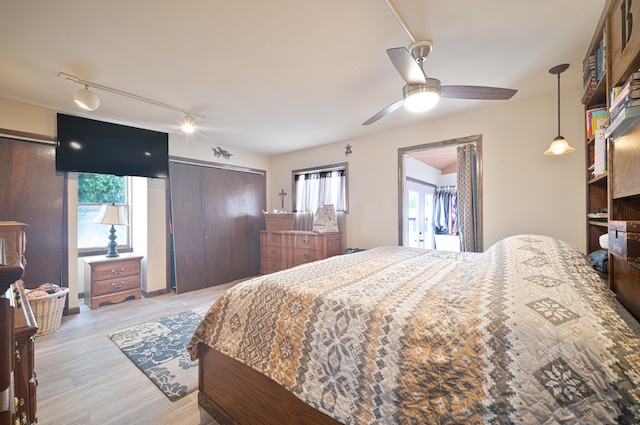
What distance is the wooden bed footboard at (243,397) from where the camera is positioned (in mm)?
1170

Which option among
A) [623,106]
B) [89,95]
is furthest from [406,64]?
[89,95]

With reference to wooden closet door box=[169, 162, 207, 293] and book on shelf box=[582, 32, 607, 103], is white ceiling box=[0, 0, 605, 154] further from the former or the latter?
wooden closet door box=[169, 162, 207, 293]

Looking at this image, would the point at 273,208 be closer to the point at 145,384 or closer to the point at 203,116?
the point at 203,116

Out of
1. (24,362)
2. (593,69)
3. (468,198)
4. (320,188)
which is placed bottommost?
(24,362)

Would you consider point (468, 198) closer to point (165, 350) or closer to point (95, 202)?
point (165, 350)

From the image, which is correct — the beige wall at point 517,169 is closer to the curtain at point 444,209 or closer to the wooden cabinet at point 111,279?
the curtain at point 444,209

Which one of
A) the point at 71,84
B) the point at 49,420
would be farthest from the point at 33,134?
the point at 49,420

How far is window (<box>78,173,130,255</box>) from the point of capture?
3.89 m

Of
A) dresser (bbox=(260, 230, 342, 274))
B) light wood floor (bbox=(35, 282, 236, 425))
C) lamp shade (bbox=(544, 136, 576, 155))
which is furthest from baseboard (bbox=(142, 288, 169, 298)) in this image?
lamp shade (bbox=(544, 136, 576, 155))

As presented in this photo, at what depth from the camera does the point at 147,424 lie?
1.54 m

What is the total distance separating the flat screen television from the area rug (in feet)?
6.86

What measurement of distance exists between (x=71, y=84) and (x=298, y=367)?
10.6ft

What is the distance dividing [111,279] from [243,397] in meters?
3.29

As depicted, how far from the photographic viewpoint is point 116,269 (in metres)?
3.59
